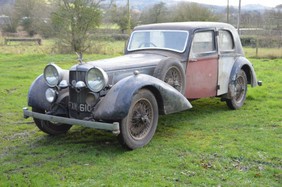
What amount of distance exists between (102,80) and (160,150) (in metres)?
1.20

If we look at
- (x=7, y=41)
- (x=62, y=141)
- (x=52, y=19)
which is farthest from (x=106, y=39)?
(x=62, y=141)

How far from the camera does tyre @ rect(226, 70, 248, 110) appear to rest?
7.29m

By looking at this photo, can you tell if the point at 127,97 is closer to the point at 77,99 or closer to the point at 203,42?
the point at 77,99

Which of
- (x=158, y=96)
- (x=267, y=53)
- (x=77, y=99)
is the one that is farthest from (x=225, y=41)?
(x=267, y=53)

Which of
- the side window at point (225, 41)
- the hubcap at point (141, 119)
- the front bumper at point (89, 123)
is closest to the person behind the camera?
the front bumper at point (89, 123)

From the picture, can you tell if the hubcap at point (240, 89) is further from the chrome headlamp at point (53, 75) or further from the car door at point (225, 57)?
the chrome headlamp at point (53, 75)

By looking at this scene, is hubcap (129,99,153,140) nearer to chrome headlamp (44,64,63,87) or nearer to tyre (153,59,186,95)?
tyre (153,59,186,95)

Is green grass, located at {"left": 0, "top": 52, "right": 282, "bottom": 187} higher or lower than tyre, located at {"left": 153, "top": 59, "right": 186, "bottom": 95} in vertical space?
lower

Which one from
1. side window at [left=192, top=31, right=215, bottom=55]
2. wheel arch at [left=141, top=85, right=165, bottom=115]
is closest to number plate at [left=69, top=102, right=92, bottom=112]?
wheel arch at [left=141, top=85, right=165, bottom=115]

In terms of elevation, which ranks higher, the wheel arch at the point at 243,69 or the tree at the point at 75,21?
the tree at the point at 75,21

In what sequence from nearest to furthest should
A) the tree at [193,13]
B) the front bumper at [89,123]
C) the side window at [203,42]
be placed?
the front bumper at [89,123]
the side window at [203,42]
the tree at [193,13]

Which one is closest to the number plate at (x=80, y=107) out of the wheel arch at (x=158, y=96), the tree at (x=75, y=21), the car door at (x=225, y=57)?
the wheel arch at (x=158, y=96)

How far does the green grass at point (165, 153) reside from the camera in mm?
4117

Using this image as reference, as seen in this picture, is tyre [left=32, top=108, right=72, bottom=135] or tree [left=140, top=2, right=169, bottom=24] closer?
tyre [left=32, top=108, right=72, bottom=135]
